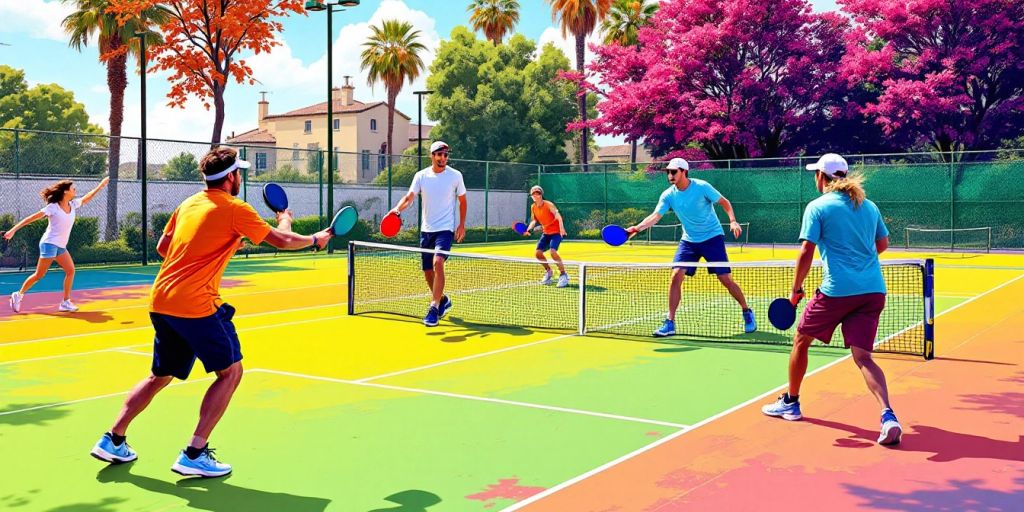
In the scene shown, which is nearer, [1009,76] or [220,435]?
[220,435]

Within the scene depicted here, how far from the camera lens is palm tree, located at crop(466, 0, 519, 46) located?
5591cm

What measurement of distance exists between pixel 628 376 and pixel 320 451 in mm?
3232

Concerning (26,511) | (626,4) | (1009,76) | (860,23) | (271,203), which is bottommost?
(26,511)

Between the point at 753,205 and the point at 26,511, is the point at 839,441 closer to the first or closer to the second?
the point at 26,511

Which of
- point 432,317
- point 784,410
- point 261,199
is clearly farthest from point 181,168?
point 784,410

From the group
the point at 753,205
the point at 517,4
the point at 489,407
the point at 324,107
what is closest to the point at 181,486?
the point at 489,407

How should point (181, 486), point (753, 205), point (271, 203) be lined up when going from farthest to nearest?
point (753, 205), point (271, 203), point (181, 486)

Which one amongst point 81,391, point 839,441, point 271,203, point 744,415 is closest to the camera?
point 271,203

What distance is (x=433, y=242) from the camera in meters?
11.3

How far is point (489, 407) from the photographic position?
703 centimetres

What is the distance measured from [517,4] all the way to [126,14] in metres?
30.1

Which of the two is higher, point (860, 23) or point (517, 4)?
point (517, 4)

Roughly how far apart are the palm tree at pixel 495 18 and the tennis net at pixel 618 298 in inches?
1479

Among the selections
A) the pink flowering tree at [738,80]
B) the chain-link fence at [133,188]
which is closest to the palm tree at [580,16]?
the pink flowering tree at [738,80]
